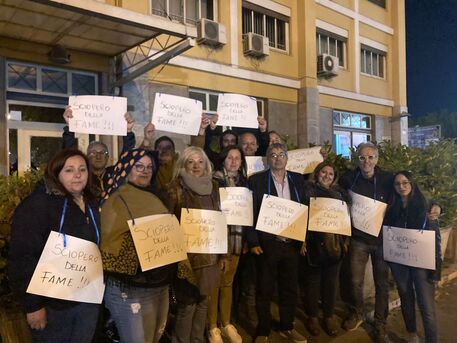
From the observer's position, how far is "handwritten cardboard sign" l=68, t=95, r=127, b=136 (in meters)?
4.20

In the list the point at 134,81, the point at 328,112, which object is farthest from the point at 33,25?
the point at 328,112

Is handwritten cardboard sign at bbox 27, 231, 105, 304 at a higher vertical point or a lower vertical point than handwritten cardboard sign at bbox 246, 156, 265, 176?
lower

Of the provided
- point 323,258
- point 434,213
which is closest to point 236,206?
point 323,258

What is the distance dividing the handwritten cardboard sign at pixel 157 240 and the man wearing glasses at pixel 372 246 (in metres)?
2.16

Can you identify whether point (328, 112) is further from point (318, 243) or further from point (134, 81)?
point (318, 243)

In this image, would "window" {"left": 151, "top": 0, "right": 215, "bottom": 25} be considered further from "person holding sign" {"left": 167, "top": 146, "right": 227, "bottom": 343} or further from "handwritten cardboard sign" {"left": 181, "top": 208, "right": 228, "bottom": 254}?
"handwritten cardboard sign" {"left": 181, "top": 208, "right": 228, "bottom": 254}

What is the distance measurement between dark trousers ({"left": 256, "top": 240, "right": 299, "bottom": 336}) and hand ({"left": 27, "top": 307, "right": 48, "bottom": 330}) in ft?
6.87

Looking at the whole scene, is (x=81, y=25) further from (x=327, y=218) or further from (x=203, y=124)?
(x=327, y=218)

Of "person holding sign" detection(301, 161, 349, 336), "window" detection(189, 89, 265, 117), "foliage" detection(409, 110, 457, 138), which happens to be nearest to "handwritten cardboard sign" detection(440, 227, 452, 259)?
"person holding sign" detection(301, 161, 349, 336)

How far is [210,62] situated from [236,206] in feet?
29.0

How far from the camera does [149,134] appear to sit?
13.6 ft

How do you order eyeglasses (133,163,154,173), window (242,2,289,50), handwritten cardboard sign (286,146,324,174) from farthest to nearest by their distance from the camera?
window (242,2,289,50) → handwritten cardboard sign (286,146,324,174) → eyeglasses (133,163,154,173)

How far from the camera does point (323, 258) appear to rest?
4.16 meters

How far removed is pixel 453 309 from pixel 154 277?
14.6 feet
